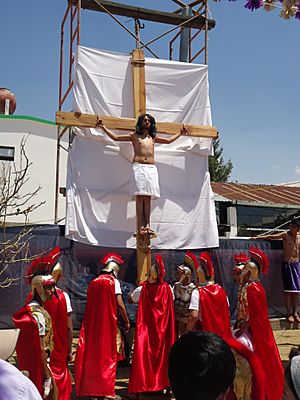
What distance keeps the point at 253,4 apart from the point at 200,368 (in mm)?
3853

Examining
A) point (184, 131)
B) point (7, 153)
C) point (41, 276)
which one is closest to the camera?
point (41, 276)

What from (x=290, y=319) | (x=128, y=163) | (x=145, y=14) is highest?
(x=145, y=14)

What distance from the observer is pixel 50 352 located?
406 centimetres

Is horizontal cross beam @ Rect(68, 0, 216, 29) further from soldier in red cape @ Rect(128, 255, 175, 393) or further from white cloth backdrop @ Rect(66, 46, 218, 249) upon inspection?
soldier in red cape @ Rect(128, 255, 175, 393)

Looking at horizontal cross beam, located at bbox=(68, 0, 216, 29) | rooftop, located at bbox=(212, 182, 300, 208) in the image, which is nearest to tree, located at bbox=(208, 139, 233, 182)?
rooftop, located at bbox=(212, 182, 300, 208)

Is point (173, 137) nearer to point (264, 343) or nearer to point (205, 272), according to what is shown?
point (205, 272)

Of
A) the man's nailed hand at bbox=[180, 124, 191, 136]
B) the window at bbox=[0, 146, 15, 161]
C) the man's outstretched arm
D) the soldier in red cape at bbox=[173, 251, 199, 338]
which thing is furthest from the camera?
the window at bbox=[0, 146, 15, 161]

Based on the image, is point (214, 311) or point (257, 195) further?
point (257, 195)

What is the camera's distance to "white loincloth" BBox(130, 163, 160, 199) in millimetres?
6914

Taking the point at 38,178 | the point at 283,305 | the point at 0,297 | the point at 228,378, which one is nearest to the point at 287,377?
the point at 228,378

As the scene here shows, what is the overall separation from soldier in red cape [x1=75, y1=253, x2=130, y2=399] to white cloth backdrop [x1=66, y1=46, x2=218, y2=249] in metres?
2.04

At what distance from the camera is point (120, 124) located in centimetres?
733

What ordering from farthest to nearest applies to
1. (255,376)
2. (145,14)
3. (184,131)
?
(145,14) → (184,131) → (255,376)

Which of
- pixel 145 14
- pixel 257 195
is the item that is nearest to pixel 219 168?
pixel 257 195
